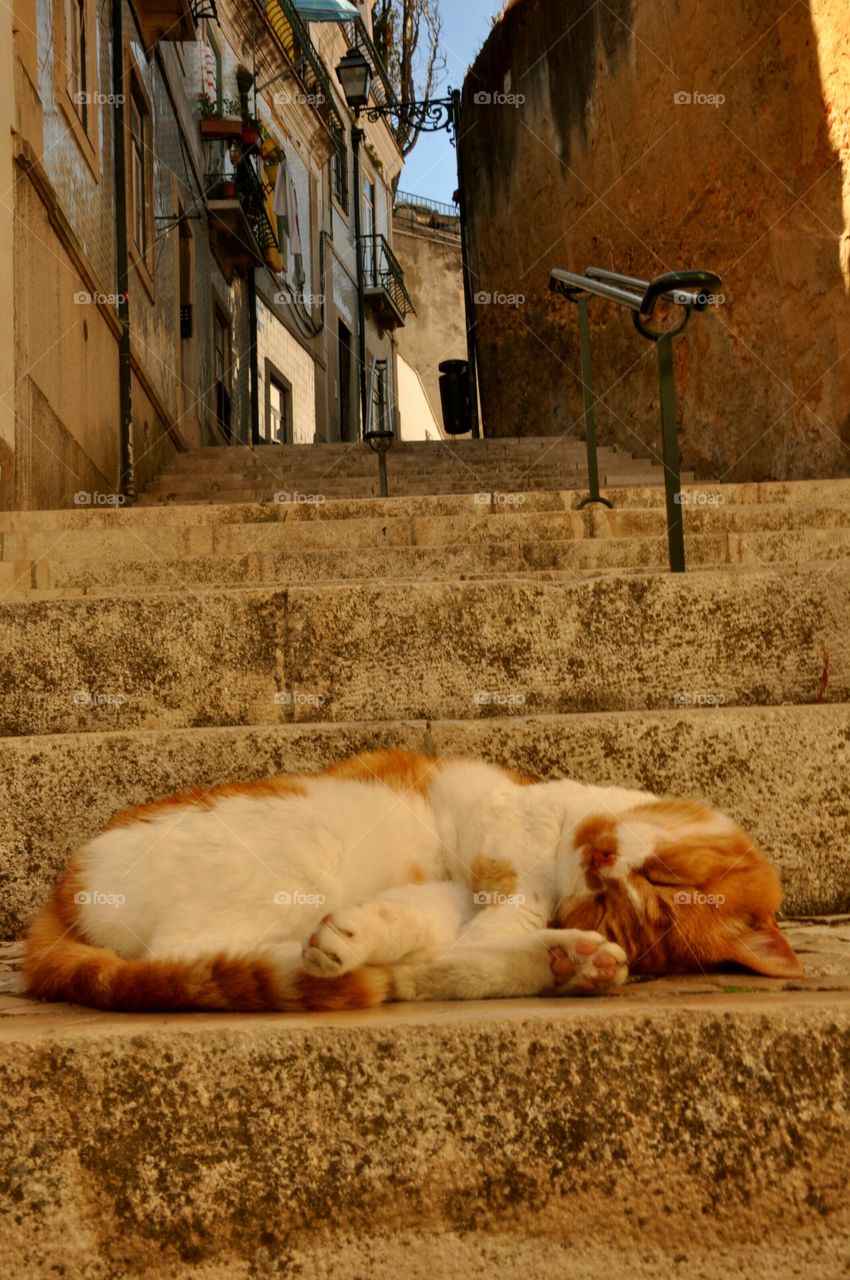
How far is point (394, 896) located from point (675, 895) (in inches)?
16.9

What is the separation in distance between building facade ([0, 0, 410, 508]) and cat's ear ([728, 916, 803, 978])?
4.44 metres

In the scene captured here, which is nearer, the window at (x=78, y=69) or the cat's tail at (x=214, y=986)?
the cat's tail at (x=214, y=986)

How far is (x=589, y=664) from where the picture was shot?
271cm

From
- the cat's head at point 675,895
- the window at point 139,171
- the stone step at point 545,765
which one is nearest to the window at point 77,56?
the window at point 139,171

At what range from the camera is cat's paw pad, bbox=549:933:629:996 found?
165 centimetres

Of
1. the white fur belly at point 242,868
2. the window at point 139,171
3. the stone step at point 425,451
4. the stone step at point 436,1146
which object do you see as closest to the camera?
the stone step at point 436,1146

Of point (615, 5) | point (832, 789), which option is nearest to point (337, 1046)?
point (832, 789)

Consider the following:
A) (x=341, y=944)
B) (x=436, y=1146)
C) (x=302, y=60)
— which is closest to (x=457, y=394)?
Result: (x=302, y=60)

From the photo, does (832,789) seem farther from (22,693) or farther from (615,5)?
(615,5)

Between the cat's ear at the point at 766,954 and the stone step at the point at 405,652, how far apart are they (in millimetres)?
964

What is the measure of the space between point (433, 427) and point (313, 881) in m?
27.4

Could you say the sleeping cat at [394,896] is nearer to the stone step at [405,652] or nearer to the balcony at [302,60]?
the stone step at [405,652]

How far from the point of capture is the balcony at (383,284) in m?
23.9

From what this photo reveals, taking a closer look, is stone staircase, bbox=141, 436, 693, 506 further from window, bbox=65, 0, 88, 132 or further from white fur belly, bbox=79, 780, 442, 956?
white fur belly, bbox=79, 780, 442, 956
